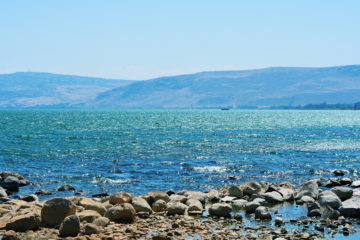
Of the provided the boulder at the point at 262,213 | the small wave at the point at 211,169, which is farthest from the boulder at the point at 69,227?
the small wave at the point at 211,169

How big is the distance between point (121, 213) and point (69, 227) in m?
2.63

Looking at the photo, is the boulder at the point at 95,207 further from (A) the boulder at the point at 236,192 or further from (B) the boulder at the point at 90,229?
(A) the boulder at the point at 236,192

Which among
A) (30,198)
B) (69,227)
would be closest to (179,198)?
(30,198)

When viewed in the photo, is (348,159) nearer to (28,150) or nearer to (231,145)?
(231,145)

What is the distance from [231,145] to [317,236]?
3903cm

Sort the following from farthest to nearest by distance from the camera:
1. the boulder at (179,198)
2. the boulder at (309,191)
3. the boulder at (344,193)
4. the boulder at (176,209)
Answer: the boulder at (309,191) → the boulder at (344,193) → the boulder at (179,198) → the boulder at (176,209)

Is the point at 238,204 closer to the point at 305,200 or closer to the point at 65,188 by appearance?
the point at 305,200

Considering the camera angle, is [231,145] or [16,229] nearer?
[16,229]

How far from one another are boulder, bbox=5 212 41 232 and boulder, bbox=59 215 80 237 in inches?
50.4

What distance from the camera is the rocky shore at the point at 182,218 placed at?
51.5 ft

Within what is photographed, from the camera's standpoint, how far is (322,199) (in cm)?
2084

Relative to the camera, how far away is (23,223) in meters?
16.1

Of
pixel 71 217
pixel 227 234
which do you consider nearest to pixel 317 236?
pixel 227 234

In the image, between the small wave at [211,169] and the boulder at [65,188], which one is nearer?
the boulder at [65,188]
